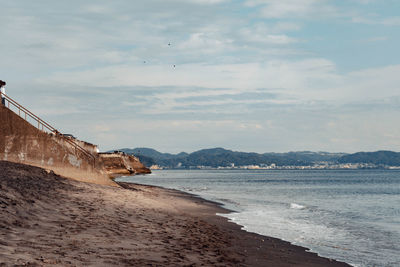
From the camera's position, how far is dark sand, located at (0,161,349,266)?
32.4 feet

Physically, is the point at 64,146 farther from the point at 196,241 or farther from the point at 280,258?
the point at 280,258

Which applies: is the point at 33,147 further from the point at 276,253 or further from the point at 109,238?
the point at 276,253

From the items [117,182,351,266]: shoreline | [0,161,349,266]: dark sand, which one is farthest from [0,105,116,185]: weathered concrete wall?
[117,182,351,266]: shoreline

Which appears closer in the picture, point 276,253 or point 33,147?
point 276,253

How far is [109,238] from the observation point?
1233 centimetres

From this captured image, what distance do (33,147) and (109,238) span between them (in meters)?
18.3

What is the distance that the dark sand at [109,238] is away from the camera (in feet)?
32.4

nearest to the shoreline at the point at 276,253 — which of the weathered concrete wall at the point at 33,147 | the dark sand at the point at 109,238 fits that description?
the dark sand at the point at 109,238

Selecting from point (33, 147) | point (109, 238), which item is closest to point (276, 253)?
point (109, 238)

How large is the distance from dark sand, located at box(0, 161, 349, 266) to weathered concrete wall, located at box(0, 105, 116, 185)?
28.0 feet

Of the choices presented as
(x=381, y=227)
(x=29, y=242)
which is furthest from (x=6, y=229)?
(x=381, y=227)

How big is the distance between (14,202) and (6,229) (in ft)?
11.0

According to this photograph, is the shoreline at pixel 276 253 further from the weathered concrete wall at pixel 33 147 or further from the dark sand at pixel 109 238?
the weathered concrete wall at pixel 33 147

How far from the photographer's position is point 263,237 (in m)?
17.8
